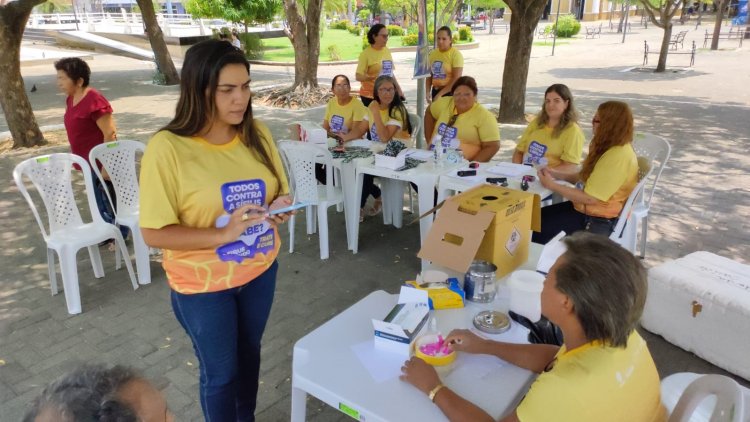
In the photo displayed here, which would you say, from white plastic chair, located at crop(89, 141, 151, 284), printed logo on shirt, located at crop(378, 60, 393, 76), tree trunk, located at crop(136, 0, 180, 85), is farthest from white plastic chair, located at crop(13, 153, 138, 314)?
tree trunk, located at crop(136, 0, 180, 85)

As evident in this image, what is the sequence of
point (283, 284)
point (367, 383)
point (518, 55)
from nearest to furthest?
point (367, 383) → point (283, 284) → point (518, 55)

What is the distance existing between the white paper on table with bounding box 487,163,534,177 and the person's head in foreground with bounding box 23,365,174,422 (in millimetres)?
3516

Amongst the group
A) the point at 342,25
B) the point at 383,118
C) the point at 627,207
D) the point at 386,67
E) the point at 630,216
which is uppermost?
the point at 342,25

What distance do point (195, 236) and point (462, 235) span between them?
1.12 metres

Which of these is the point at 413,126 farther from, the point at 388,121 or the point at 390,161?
the point at 390,161

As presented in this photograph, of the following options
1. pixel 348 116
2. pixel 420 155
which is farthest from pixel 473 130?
pixel 348 116

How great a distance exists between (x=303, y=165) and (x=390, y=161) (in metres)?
0.74

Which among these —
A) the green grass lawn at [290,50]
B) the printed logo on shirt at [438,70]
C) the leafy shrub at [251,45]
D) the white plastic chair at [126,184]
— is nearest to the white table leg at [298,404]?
the white plastic chair at [126,184]

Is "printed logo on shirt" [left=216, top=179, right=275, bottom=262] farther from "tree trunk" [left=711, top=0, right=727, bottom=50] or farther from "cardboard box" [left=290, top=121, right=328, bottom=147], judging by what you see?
"tree trunk" [left=711, top=0, right=727, bottom=50]

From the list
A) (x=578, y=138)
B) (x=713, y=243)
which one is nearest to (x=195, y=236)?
(x=578, y=138)

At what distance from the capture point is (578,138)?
13.7 ft

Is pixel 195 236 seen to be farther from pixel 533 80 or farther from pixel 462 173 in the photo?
pixel 533 80

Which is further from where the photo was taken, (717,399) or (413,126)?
(413,126)

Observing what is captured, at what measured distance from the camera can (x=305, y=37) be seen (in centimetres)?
1128
